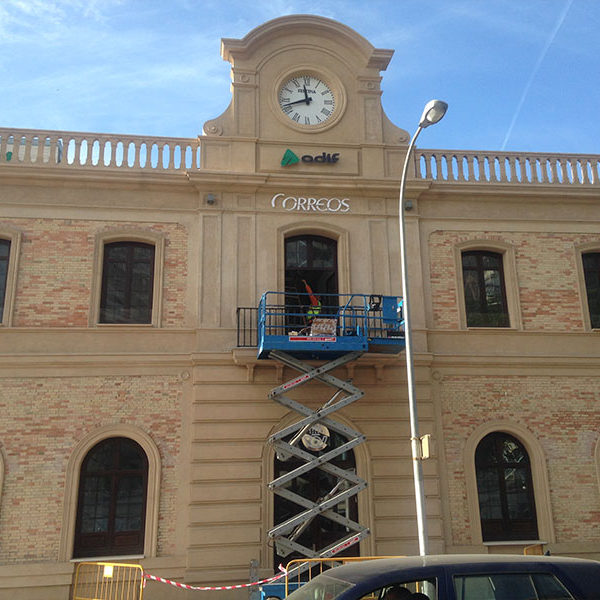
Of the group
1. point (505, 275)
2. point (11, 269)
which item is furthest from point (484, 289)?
point (11, 269)

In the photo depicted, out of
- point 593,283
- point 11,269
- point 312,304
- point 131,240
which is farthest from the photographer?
point 593,283

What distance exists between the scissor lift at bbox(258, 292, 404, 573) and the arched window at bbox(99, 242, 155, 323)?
2.97m

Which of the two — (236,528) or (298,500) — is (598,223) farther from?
(236,528)

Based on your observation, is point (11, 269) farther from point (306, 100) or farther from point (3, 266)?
point (306, 100)

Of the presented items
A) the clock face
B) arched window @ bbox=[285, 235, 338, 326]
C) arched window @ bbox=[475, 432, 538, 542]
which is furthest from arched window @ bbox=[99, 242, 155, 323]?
arched window @ bbox=[475, 432, 538, 542]

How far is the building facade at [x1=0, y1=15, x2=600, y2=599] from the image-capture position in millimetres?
14445

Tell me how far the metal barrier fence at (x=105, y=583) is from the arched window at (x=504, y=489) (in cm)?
799

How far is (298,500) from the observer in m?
13.8

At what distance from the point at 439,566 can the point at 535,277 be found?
12.5m

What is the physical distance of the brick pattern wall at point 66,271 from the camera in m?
15.4

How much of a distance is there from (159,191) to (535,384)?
421 inches

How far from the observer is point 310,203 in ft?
55.4

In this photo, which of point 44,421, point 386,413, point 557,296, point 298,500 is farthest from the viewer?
point 557,296

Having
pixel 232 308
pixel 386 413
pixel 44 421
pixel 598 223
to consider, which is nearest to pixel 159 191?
pixel 232 308
